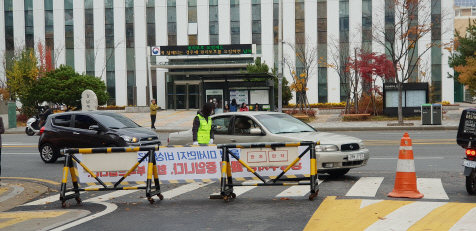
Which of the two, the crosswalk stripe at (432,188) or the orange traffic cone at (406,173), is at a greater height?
the orange traffic cone at (406,173)

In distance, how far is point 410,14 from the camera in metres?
27.5

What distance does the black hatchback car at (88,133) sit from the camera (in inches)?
543

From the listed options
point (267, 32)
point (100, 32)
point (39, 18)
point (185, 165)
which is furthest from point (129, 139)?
point (39, 18)

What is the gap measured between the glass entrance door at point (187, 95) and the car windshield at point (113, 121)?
36.9m

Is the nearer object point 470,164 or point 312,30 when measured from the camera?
point 470,164

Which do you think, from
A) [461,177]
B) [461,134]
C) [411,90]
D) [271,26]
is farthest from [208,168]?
[271,26]

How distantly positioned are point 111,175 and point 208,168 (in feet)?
5.42

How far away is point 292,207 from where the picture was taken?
749 cm

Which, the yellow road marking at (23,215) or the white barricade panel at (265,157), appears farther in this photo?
the white barricade panel at (265,157)

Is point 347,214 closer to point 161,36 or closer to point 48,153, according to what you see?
point 48,153

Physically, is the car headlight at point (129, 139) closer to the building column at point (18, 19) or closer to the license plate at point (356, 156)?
the license plate at point (356, 156)

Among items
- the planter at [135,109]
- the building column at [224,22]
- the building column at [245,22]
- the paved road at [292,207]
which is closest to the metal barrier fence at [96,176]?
the paved road at [292,207]

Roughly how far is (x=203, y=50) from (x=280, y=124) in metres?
39.1

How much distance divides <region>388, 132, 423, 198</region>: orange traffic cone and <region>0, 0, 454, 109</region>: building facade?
41563mm
